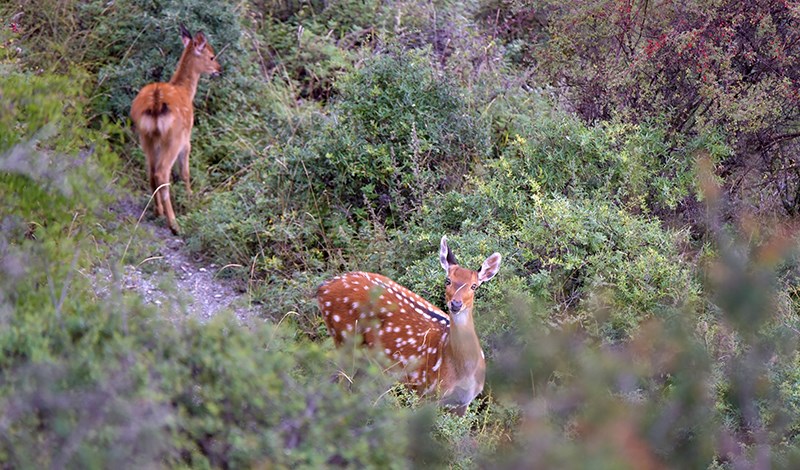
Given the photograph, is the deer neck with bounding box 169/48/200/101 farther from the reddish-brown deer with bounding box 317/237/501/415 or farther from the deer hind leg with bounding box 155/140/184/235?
the reddish-brown deer with bounding box 317/237/501/415

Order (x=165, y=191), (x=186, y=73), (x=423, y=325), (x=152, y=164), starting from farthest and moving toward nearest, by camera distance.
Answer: (x=186, y=73)
(x=152, y=164)
(x=165, y=191)
(x=423, y=325)

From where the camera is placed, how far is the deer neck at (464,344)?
6148 millimetres

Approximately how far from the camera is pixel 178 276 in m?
8.40

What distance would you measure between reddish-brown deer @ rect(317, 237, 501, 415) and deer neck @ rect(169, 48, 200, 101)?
397 centimetres

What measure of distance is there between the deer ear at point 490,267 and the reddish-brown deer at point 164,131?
371 cm

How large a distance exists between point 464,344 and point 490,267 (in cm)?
57

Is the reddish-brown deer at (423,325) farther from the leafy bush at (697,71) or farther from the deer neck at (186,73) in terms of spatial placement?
the deer neck at (186,73)

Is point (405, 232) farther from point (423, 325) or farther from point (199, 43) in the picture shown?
point (199, 43)

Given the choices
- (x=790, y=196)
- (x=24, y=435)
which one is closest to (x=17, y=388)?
(x=24, y=435)

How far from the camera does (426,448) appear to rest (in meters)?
3.46

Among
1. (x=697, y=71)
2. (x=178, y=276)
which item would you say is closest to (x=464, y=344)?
(x=178, y=276)

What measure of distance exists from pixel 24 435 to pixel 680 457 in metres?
2.05

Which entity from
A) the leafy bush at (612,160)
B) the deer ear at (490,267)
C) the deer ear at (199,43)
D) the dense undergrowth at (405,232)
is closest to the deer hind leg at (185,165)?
the dense undergrowth at (405,232)

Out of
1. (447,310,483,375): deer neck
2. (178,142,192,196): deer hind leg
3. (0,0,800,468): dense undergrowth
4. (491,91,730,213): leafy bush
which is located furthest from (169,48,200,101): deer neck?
(447,310,483,375): deer neck
